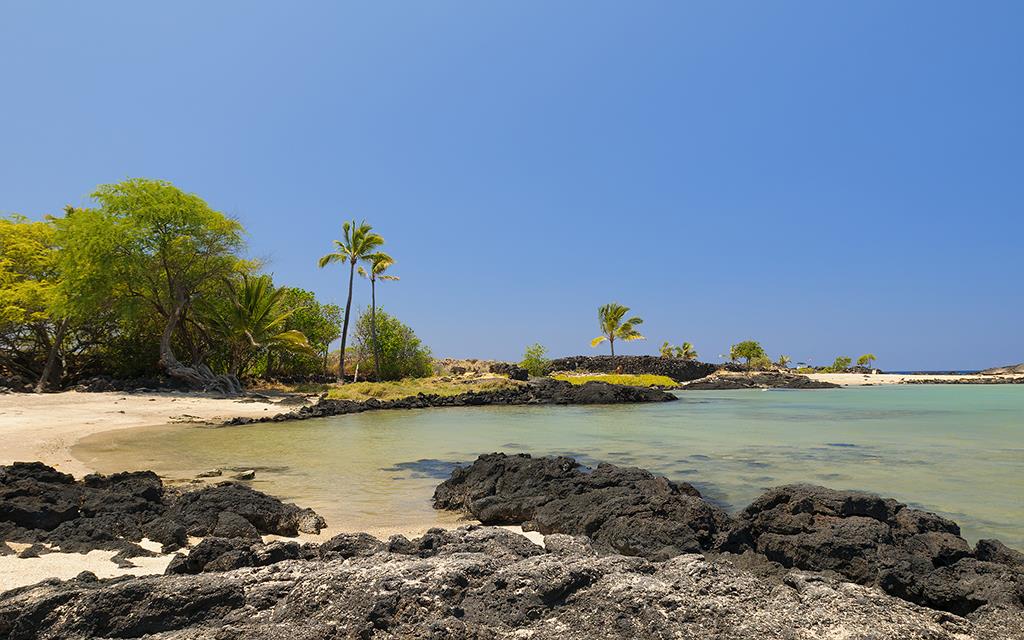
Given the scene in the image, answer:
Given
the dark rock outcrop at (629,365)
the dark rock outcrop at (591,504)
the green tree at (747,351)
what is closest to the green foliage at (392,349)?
the dark rock outcrop at (629,365)

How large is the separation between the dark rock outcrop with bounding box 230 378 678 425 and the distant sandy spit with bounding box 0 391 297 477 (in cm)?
254

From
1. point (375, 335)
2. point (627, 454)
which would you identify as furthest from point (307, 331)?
point (627, 454)

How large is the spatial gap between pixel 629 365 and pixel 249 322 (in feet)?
144

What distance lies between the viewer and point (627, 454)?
13.0 metres

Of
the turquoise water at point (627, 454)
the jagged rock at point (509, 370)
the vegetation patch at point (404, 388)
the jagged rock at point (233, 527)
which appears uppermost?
the jagged rock at point (509, 370)

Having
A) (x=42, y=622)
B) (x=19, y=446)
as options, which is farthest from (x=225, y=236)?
(x=42, y=622)

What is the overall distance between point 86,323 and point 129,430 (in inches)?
668

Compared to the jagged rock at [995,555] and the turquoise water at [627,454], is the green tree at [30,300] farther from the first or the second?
the jagged rock at [995,555]

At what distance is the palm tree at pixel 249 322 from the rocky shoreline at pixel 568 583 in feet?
82.9

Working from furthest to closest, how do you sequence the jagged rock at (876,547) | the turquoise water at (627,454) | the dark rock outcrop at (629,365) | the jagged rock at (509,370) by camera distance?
the dark rock outcrop at (629,365)
the jagged rock at (509,370)
the turquoise water at (627,454)
the jagged rock at (876,547)

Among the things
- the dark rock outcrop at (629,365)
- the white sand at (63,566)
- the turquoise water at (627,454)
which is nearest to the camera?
the white sand at (63,566)

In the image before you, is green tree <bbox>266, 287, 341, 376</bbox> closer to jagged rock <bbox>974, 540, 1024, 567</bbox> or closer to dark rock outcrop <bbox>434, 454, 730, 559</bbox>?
dark rock outcrop <bbox>434, 454, 730, 559</bbox>

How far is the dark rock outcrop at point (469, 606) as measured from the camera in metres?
3.02

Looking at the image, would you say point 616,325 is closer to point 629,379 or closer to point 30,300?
point 629,379
